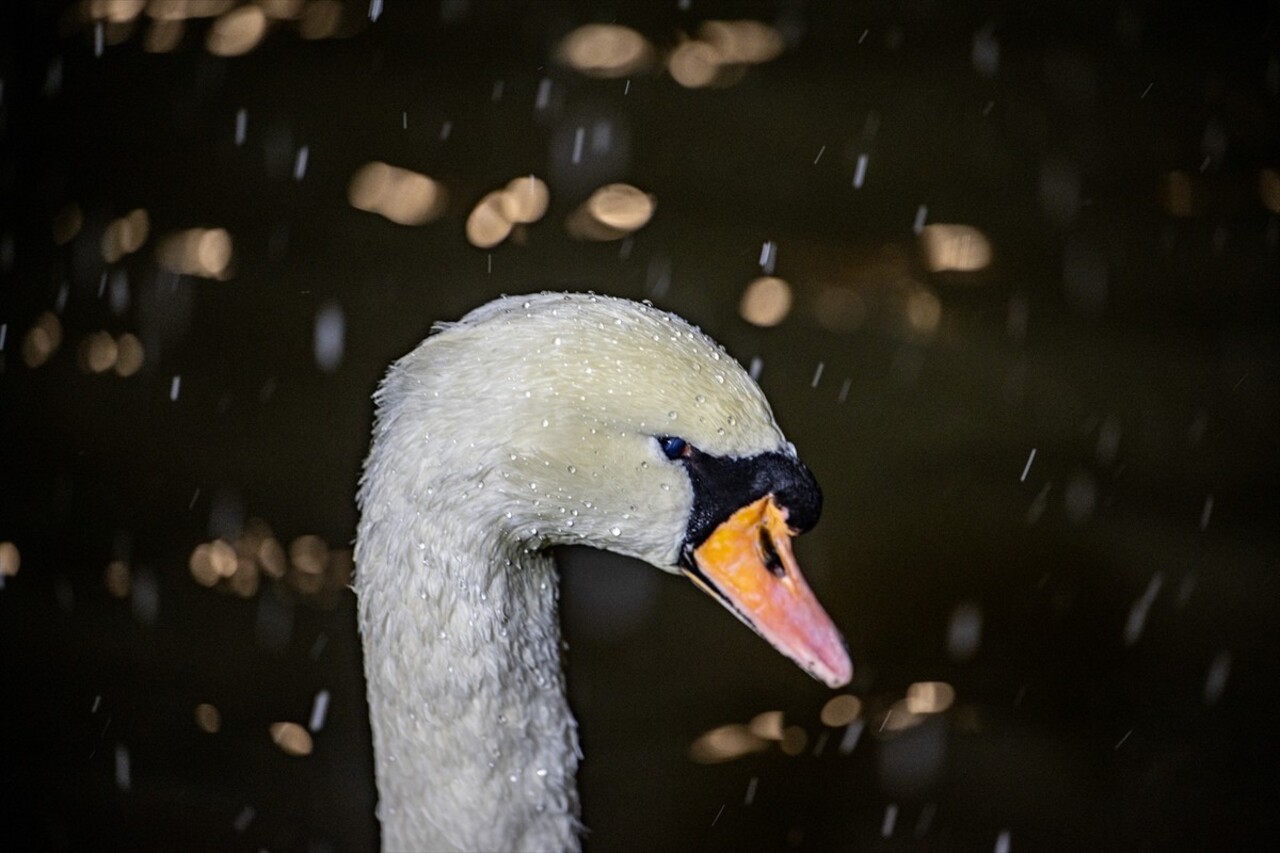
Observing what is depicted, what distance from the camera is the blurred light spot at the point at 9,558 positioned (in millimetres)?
2340

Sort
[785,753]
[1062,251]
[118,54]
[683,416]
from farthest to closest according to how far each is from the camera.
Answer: [785,753] < [1062,251] < [118,54] < [683,416]

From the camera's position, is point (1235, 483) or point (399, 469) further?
point (1235, 483)

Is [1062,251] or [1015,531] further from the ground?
[1062,251]

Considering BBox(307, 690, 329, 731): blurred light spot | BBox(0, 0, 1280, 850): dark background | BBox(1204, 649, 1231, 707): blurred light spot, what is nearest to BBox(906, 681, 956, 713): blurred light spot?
BBox(0, 0, 1280, 850): dark background

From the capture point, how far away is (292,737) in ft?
7.98

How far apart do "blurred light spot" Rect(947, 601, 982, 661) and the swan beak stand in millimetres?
1485

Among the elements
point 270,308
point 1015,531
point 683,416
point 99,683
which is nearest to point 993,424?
point 1015,531

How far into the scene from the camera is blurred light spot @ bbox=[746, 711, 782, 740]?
8.02 feet

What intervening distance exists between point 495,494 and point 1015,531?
1662mm

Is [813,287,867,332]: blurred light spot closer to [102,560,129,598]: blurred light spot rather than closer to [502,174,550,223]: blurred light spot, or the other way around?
[502,174,550,223]: blurred light spot

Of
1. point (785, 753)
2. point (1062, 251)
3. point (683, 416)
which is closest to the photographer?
point (683, 416)

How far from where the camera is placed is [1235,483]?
2389 mm

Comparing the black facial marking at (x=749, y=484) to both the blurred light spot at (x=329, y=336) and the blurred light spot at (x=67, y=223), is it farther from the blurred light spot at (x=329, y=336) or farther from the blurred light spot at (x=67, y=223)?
the blurred light spot at (x=67, y=223)

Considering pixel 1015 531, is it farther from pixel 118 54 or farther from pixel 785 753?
pixel 118 54
